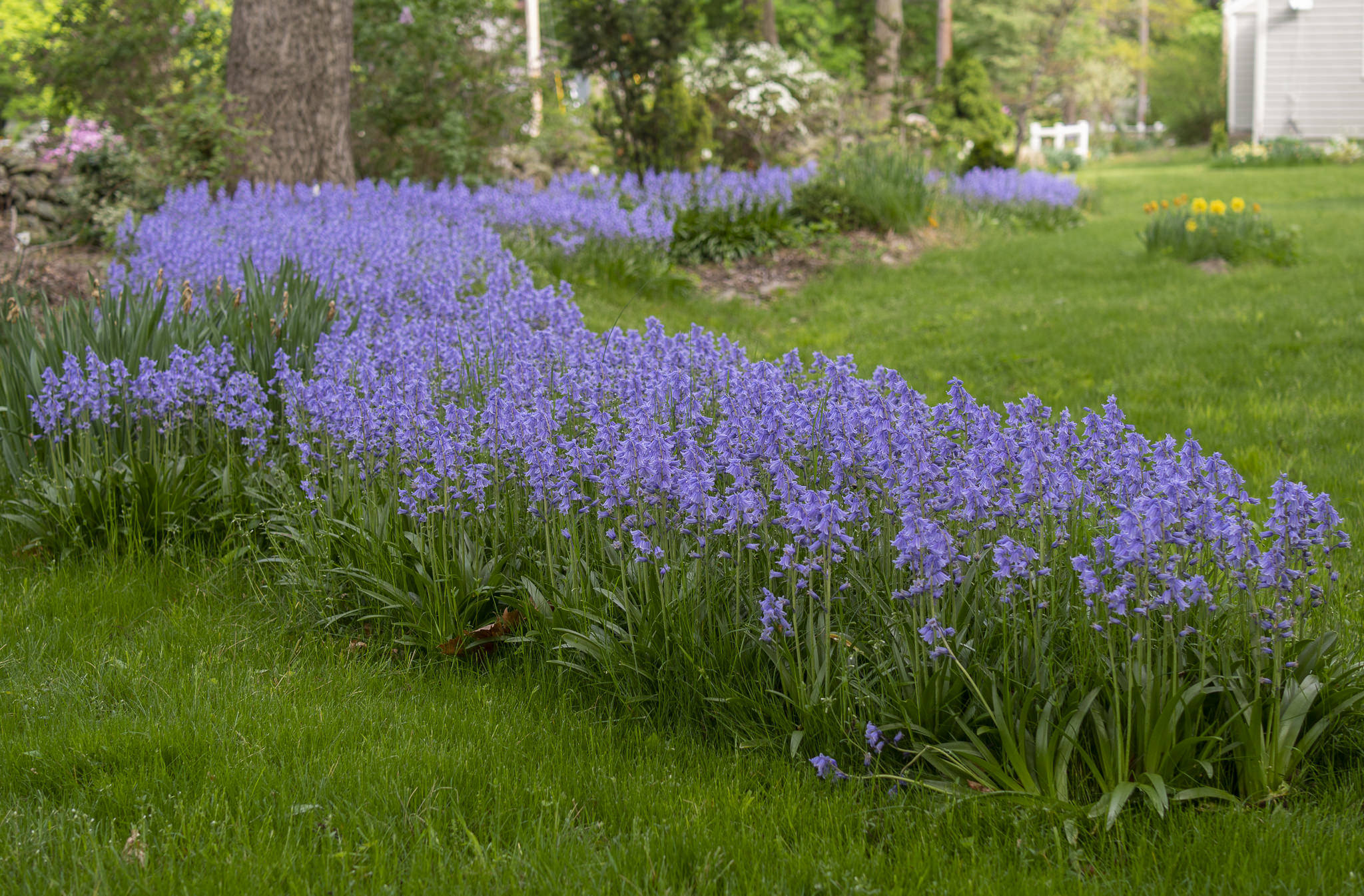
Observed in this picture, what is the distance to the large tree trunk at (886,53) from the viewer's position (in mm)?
19375

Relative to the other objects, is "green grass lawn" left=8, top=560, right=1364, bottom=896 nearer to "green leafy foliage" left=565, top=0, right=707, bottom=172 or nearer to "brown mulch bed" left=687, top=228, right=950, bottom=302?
"brown mulch bed" left=687, top=228, right=950, bottom=302

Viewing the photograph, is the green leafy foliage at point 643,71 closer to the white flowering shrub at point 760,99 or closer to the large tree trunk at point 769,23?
the white flowering shrub at point 760,99

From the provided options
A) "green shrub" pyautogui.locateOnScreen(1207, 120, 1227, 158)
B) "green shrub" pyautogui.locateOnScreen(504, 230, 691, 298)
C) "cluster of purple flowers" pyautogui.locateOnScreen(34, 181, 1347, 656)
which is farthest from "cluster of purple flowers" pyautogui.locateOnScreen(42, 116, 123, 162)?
"green shrub" pyautogui.locateOnScreen(1207, 120, 1227, 158)

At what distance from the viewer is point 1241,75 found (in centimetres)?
3234

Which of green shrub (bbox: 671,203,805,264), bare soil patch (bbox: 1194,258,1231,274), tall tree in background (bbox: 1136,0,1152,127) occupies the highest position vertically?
tall tree in background (bbox: 1136,0,1152,127)

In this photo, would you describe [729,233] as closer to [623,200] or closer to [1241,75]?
[623,200]

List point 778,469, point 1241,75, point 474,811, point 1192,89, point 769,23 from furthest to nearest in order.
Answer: point 1192,89
point 1241,75
point 769,23
point 778,469
point 474,811

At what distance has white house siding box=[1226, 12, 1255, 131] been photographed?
32250 millimetres

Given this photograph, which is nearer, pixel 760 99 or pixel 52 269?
pixel 52 269

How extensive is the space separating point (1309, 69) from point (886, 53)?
14.5 metres

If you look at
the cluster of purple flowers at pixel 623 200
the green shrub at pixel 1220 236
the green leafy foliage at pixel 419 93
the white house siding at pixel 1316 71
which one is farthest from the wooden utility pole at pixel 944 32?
the green shrub at pixel 1220 236

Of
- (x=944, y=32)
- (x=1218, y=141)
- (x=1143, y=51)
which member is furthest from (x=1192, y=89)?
(x=944, y=32)

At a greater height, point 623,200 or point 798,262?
point 623,200

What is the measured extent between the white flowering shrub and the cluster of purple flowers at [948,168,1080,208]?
3176 millimetres
